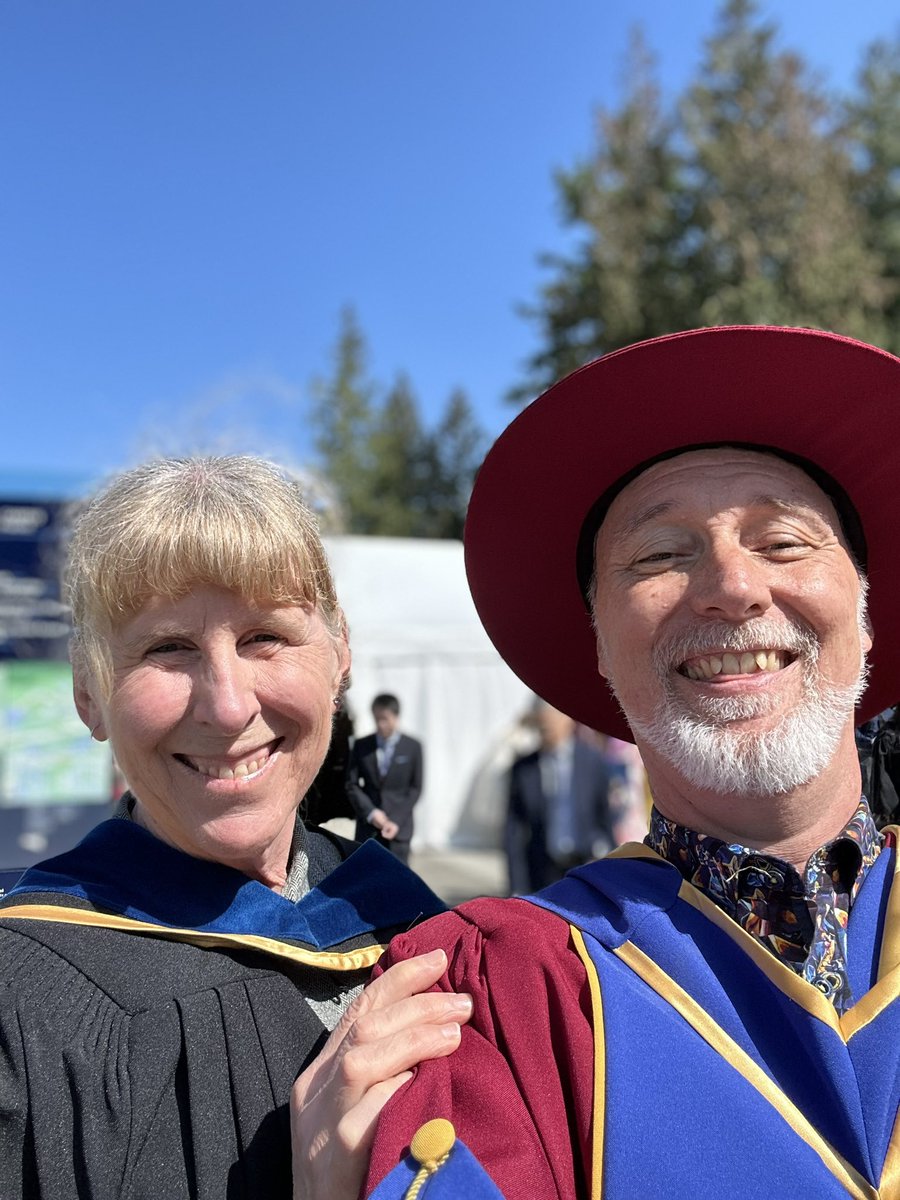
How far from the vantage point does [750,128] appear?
21922mm

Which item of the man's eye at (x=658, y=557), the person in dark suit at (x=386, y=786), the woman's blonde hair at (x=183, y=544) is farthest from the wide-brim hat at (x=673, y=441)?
the person in dark suit at (x=386, y=786)

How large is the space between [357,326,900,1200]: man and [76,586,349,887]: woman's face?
33 centimetres

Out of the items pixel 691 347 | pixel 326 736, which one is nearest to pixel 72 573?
pixel 326 736

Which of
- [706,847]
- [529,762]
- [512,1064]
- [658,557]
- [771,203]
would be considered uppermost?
[771,203]

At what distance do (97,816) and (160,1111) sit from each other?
5423 millimetres

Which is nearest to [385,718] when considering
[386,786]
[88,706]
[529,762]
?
[386,786]

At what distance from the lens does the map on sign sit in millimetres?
6489

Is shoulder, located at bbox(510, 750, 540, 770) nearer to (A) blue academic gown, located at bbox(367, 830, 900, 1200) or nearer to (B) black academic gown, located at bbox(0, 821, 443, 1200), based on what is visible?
(B) black academic gown, located at bbox(0, 821, 443, 1200)

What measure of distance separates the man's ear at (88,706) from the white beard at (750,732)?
88 cm

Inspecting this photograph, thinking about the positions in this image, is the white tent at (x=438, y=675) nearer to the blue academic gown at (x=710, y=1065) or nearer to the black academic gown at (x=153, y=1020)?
the black academic gown at (x=153, y=1020)

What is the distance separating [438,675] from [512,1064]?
9.91 m

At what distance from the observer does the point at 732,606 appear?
1450mm

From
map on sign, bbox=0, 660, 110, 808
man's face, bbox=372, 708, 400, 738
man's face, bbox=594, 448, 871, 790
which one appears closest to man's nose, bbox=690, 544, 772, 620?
man's face, bbox=594, 448, 871, 790

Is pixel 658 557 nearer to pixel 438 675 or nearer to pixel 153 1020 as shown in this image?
pixel 153 1020
